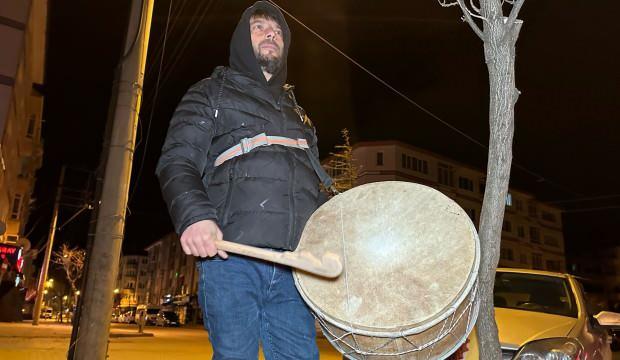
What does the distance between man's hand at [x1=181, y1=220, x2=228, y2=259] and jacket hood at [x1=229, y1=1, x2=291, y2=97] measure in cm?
95

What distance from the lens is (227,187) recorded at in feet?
7.56

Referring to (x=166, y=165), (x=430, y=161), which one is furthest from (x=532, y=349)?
(x=430, y=161)

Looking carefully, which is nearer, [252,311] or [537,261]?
[252,311]

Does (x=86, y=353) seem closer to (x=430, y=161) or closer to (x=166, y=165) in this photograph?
(x=166, y=165)

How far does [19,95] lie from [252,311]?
20380 mm

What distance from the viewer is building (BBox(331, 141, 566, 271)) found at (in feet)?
150

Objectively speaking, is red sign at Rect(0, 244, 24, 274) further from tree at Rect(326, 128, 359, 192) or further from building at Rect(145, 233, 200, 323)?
building at Rect(145, 233, 200, 323)

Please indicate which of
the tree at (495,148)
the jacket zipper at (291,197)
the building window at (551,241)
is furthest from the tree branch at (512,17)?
the building window at (551,241)

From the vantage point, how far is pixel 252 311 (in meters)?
2.15

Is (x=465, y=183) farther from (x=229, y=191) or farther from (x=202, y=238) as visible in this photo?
(x=202, y=238)

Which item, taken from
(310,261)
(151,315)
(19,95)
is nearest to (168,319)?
(151,315)

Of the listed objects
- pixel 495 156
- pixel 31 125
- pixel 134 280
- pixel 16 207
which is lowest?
pixel 134 280

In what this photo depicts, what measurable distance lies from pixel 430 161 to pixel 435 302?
47765mm

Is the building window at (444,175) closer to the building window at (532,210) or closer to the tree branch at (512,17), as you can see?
the building window at (532,210)
